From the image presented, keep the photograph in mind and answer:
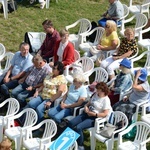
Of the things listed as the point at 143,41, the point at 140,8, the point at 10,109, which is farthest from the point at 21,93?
the point at 140,8

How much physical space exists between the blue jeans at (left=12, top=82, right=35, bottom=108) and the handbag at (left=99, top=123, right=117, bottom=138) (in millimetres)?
2088

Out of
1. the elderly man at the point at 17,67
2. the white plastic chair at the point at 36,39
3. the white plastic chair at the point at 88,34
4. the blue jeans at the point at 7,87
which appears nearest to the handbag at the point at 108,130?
the blue jeans at the point at 7,87

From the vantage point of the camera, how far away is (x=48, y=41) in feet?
47.1

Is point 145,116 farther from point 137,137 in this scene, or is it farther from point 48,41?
point 48,41

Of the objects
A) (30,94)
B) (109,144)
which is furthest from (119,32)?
(109,144)

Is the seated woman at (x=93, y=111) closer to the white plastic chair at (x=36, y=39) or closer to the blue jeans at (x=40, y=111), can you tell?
the blue jeans at (x=40, y=111)

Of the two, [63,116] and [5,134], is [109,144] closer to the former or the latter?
[63,116]

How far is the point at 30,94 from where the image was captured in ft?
43.1

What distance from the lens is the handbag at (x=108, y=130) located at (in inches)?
458

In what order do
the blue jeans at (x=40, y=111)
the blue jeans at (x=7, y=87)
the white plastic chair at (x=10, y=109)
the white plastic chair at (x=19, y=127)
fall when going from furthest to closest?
the blue jeans at (x=7, y=87)
the blue jeans at (x=40, y=111)
the white plastic chair at (x=10, y=109)
the white plastic chair at (x=19, y=127)

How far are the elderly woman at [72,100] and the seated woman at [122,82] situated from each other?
71 centimetres

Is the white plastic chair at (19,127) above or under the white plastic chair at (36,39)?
under

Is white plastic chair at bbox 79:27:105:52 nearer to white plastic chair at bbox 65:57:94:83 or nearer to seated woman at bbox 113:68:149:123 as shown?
white plastic chair at bbox 65:57:94:83

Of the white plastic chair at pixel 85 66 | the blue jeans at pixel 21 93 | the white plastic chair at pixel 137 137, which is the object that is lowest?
the white plastic chair at pixel 137 137
